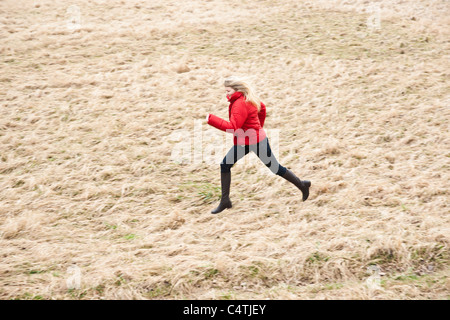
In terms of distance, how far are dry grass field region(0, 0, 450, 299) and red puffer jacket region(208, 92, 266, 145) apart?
1059mm

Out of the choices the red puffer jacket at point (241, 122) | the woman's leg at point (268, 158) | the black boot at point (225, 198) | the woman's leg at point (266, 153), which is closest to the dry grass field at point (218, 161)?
the black boot at point (225, 198)

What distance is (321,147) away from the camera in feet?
21.2

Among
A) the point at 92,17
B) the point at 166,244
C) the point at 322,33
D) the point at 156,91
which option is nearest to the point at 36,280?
the point at 166,244

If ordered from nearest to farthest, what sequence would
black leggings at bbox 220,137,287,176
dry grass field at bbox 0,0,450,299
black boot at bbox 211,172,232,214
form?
dry grass field at bbox 0,0,450,299 < black leggings at bbox 220,137,287,176 < black boot at bbox 211,172,232,214

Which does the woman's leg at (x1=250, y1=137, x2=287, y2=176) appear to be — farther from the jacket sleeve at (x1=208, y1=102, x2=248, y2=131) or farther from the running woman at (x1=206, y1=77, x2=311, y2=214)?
the jacket sleeve at (x1=208, y1=102, x2=248, y2=131)

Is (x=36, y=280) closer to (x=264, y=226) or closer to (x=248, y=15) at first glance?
(x=264, y=226)

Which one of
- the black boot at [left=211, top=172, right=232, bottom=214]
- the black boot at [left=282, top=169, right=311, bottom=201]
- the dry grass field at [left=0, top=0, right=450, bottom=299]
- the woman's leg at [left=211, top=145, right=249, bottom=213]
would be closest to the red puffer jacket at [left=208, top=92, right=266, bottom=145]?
the woman's leg at [left=211, top=145, right=249, bottom=213]

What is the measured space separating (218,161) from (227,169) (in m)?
1.66

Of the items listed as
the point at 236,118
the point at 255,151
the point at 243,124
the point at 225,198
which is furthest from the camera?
the point at 225,198

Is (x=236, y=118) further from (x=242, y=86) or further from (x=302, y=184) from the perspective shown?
(x=302, y=184)

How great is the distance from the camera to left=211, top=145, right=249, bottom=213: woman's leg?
4695 millimetres

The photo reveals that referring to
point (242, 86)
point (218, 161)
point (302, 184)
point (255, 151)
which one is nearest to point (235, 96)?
point (242, 86)

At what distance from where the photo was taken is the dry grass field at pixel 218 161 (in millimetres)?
3934

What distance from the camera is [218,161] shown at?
6.50 meters
